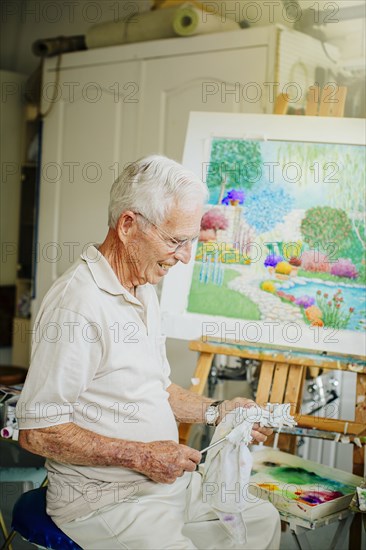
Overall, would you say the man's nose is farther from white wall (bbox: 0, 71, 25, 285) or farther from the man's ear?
white wall (bbox: 0, 71, 25, 285)

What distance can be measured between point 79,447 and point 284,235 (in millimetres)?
1195

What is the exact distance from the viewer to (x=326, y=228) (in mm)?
2396

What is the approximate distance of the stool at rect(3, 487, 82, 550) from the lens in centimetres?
159

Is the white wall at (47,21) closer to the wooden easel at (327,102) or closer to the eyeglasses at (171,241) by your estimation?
the wooden easel at (327,102)

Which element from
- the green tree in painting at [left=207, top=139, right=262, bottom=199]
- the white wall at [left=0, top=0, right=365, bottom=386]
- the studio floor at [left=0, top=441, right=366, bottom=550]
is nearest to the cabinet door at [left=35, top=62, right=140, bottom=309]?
the white wall at [left=0, top=0, right=365, bottom=386]

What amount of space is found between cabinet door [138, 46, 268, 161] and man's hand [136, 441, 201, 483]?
72.4 inches

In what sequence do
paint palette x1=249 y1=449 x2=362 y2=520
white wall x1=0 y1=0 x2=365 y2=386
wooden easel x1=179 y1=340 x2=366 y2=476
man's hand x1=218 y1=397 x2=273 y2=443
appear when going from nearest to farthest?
man's hand x1=218 y1=397 x2=273 y2=443 → paint palette x1=249 y1=449 x2=362 y2=520 → wooden easel x1=179 y1=340 x2=366 y2=476 → white wall x1=0 y1=0 x2=365 y2=386

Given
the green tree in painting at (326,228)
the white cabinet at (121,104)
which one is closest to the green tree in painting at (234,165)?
the green tree in painting at (326,228)

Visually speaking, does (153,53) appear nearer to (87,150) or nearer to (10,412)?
(87,150)

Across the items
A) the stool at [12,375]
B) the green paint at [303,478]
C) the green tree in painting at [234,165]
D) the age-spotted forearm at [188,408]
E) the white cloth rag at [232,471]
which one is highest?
the green tree in painting at [234,165]

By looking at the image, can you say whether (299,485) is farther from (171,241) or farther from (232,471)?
(171,241)

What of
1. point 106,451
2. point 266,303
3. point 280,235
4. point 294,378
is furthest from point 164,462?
point 280,235

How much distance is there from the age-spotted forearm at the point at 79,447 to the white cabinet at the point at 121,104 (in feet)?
6.18

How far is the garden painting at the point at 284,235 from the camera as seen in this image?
235 centimetres
